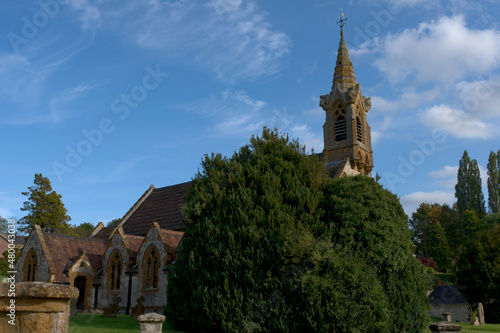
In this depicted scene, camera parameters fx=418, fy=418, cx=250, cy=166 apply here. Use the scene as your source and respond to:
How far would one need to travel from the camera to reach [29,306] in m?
3.56

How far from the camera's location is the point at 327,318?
18.1 m

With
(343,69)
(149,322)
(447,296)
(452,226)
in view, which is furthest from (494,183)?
(149,322)

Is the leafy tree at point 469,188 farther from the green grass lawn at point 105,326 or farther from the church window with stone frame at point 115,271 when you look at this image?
the green grass lawn at point 105,326

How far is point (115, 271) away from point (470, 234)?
48.2 m

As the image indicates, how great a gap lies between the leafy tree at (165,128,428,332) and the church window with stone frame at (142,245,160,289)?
721 centimetres

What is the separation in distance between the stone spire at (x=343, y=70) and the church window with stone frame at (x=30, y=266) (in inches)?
1145

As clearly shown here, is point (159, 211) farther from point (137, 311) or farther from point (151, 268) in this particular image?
point (137, 311)

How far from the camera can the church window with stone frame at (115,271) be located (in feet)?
102

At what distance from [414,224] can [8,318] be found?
272ft

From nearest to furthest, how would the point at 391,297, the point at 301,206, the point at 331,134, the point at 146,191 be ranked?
the point at 391,297
the point at 301,206
the point at 331,134
the point at 146,191

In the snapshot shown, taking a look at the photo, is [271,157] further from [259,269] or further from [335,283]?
[335,283]

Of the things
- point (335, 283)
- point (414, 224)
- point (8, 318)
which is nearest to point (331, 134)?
point (335, 283)

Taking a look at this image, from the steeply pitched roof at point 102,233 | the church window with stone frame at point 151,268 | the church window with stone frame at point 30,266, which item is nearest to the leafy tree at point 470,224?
the church window with stone frame at point 151,268

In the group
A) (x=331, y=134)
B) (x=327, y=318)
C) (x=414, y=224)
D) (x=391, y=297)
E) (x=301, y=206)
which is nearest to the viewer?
(x=327, y=318)
